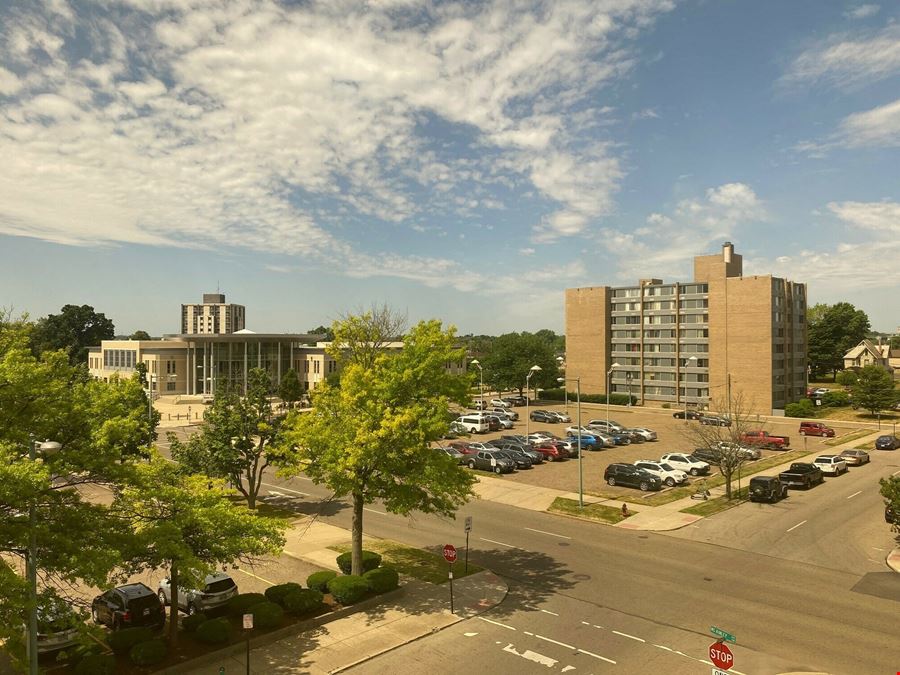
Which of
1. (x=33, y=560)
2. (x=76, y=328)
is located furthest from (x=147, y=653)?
(x=76, y=328)

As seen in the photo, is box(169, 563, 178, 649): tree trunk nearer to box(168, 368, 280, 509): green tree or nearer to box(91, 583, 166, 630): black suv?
box(91, 583, 166, 630): black suv

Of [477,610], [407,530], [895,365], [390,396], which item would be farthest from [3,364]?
[895,365]

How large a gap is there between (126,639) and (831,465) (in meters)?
46.7

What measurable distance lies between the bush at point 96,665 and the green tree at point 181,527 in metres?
1.89

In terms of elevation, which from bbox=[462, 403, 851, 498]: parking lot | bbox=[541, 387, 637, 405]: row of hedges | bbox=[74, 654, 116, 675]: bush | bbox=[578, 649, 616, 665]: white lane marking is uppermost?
bbox=[541, 387, 637, 405]: row of hedges

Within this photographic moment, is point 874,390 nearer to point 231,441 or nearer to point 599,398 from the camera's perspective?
point 599,398

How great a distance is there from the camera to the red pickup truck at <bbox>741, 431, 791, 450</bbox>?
55353 millimetres

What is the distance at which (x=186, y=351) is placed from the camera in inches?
4208

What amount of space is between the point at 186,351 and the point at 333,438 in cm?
9549

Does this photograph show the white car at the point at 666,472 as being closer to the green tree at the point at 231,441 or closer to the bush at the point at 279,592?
the green tree at the point at 231,441

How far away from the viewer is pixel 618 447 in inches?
2260

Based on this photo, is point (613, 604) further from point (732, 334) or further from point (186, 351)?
point (186, 351)

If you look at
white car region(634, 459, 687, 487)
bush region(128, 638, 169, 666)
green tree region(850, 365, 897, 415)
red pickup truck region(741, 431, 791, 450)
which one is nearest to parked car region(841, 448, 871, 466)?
red pickup truck region(741, 431, 791, 450)

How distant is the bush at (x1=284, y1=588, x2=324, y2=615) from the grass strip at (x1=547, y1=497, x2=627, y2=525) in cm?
1739
